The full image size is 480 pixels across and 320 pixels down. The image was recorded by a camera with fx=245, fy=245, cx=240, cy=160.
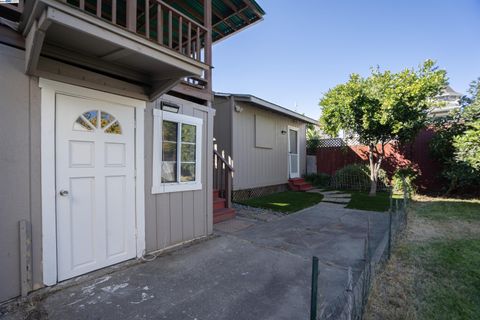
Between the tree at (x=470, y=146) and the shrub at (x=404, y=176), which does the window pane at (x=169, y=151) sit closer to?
the shrub at (x=404, y=176)

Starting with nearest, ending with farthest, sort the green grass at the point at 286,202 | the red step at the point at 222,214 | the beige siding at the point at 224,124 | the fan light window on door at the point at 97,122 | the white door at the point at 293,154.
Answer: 1. the fan light window on door at the point at 97,122
2. the red step at the point at 222,214
3. the green grass at the point at 286,202
4. the beige siding at the point at 224,124
5. the white door at the point at 293,154

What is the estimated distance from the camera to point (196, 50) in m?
4.20

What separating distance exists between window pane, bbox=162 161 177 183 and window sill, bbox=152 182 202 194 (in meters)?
0.08

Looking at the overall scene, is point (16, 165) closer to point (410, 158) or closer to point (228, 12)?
point (228, 12)

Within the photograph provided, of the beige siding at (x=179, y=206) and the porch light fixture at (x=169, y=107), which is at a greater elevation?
the porch light fixture at (x=169, y=107)

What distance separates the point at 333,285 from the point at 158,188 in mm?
2582

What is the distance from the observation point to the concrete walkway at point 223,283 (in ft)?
7.32

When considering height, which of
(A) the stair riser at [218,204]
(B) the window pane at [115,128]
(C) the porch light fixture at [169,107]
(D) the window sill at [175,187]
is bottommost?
(A) the stair riser at [218,204]

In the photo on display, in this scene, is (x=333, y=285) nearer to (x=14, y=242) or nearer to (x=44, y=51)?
(x=14, y=242)

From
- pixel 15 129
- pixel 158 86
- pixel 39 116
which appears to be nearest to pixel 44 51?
pixel 39 116

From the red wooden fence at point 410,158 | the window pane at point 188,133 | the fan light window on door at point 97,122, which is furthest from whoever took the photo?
the red wooden fence at point 410,158

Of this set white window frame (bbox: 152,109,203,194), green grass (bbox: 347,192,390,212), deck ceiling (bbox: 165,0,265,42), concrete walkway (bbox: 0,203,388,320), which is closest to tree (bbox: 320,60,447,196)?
green grass (bbox: 347,192,390,212)

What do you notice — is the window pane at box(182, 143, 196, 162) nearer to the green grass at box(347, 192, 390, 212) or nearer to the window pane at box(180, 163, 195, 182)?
the window pane at box(180, 163, 195, 182)

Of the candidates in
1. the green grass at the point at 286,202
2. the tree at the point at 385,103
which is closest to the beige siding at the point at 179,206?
A: the green grass at the point at 286,202
